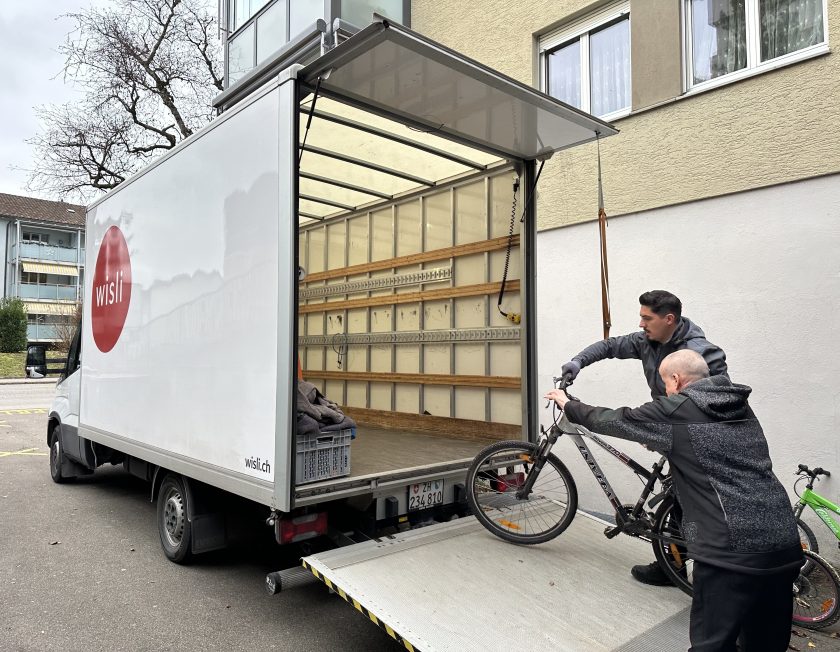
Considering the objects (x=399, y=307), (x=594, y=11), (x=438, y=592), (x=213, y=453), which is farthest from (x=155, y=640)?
(x=594, y=11)

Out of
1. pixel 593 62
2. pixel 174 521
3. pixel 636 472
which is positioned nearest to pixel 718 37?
pixel 593 62

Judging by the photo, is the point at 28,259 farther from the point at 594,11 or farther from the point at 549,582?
the point at 549,582

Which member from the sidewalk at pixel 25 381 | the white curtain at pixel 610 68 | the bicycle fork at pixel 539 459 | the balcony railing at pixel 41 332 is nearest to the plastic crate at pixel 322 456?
the bicycle fork at pixel 539 459

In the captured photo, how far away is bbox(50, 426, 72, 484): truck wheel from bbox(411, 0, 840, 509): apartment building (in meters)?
5.78

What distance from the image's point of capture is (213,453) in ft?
12.4

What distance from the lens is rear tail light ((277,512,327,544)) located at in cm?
339

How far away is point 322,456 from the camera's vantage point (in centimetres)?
352

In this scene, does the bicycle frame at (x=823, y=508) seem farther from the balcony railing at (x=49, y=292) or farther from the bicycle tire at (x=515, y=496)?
the balcony railing at (x=49, y=292)

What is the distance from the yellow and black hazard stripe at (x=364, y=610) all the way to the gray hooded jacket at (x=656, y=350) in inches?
80.7

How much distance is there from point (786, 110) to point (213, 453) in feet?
17.3

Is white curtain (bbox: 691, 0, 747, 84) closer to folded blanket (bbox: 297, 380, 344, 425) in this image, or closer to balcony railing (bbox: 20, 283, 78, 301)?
folded blanket (bbox: 297, 380, 344, 425)

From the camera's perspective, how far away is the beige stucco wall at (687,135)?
5008 mm

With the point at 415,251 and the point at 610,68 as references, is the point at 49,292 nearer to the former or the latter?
the point at 415,251

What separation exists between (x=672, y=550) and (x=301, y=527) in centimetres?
204
